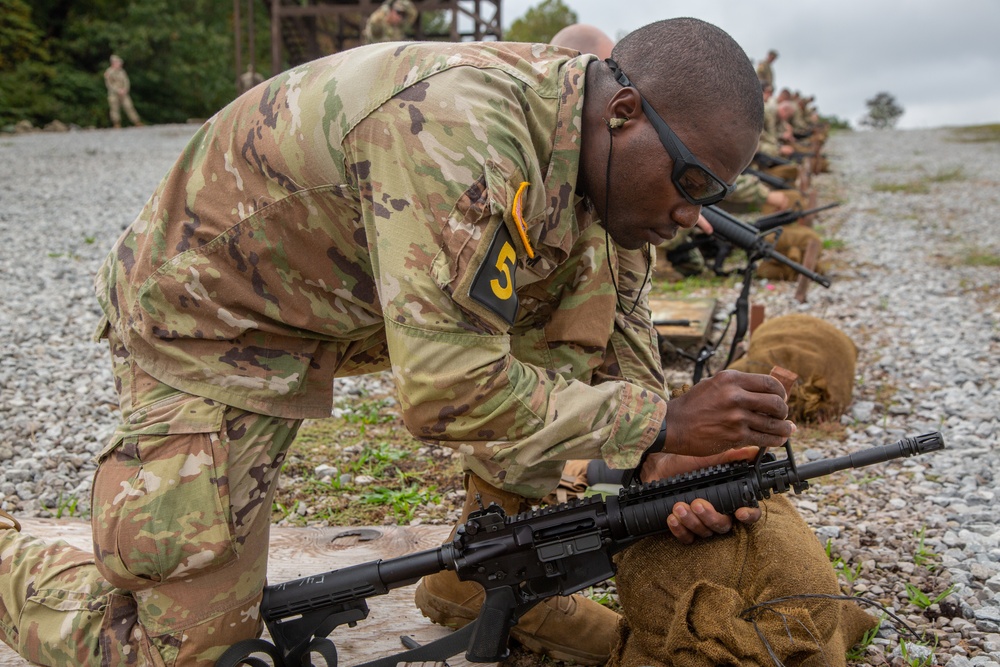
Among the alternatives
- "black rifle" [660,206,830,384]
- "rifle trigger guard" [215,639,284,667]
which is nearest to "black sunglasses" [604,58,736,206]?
"rifle trigger guard" [215,639,284,667]

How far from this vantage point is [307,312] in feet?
7.88

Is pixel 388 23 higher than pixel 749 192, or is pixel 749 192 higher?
pixel 388 23

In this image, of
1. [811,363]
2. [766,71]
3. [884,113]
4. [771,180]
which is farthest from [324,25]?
[884,113]

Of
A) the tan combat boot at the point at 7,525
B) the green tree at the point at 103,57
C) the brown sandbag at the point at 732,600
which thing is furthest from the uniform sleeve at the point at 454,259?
the green tree at the point at 103,57

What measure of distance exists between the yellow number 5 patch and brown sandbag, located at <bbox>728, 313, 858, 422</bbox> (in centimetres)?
354

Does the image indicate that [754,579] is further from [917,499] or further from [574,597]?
[917,499]

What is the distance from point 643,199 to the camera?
2.28 metres

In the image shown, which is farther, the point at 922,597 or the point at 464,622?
the point at 922,597

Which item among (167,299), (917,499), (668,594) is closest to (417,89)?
(167,299)

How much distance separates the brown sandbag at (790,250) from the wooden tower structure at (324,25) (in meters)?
12.9

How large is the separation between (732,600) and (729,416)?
0.58 meters

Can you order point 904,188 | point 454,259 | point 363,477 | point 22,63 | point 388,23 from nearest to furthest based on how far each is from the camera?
point 454,259
point 363,477
point 388,23
point 904,188
point 22,63

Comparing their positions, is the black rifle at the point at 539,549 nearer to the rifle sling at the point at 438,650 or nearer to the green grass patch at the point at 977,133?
the rifle sling at the point at 438,650

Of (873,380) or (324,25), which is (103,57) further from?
(873,380)
